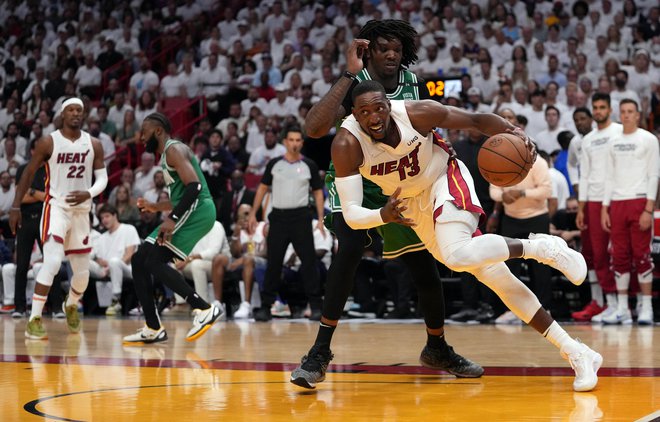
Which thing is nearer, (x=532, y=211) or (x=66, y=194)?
(x=66, y=194)

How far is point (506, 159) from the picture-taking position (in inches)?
172

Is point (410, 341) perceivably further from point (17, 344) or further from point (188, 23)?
point (188, 23)

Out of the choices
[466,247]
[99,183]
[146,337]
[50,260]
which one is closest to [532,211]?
[146,337]

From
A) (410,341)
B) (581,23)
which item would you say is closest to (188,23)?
(581,23)

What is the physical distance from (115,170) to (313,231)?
6065 millimetres

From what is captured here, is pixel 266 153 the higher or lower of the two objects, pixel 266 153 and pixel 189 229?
the higher

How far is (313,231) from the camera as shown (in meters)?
11.0

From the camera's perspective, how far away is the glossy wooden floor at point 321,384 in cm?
379

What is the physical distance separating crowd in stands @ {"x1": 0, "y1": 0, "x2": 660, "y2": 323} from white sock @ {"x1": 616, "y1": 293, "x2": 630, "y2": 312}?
0.67m

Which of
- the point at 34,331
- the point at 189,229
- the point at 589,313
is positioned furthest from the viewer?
the point at 589,313

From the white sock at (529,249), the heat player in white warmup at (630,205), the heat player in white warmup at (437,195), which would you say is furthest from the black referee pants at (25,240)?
the white sock at (529,249)

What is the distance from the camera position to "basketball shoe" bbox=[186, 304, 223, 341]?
7113 mm

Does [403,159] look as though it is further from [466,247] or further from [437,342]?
[437,342]

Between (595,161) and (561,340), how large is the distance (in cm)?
518
